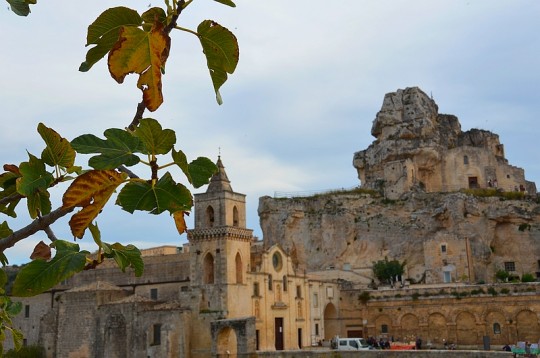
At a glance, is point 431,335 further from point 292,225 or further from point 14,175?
point 14,175

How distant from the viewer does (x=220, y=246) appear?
1371 inches

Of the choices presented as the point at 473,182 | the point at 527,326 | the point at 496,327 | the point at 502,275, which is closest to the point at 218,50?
the point at 527,326

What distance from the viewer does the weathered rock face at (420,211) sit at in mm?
48938

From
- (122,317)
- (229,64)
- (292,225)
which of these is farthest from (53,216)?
(292,225)

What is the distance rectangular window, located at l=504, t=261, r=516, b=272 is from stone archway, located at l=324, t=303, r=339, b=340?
15.0 m

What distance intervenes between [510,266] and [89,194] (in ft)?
168

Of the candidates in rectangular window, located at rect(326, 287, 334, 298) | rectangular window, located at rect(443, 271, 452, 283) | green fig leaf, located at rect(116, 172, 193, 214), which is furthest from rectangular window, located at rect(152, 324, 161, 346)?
green fig leaf, located at rect(116, 172, 193, 214)

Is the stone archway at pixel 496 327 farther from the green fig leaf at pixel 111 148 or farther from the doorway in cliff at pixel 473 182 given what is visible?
the green fig leaf at pixel 111 148

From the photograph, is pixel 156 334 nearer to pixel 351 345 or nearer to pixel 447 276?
pixel 351 345

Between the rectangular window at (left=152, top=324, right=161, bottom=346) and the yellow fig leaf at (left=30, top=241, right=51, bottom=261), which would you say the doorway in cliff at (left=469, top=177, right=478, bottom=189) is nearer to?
the rectangular window at (left=152, top=324, right=161, bottom=346)

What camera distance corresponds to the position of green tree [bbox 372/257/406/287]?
47.6 metres

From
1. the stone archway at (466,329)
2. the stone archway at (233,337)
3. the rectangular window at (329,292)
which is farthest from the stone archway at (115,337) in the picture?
the stone archway at (466,329)

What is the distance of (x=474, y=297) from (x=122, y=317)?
20975 mm

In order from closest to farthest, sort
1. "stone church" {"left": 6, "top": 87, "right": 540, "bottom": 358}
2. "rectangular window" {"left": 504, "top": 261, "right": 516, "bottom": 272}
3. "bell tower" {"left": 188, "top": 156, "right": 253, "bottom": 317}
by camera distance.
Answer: "bell tower" {"left": 188, "top": 156, "right": 253, "bottom": 317}
"stone church" {"left": 6, "top": 87, "right": 540, "bottom": 358}
"rectangular window" {"left": 504, "top": 261, "right": 516, "bottom": 272}
